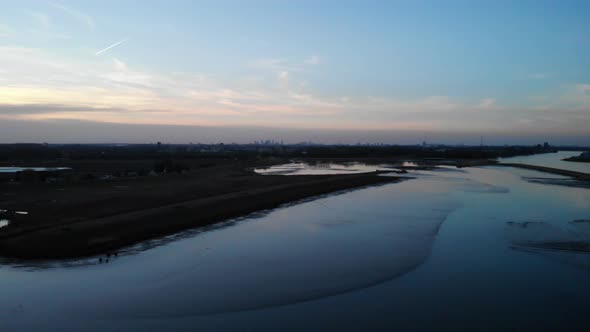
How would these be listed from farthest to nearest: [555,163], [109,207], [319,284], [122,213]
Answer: [555,163]
[109,207]
[122,213]
[319,284]

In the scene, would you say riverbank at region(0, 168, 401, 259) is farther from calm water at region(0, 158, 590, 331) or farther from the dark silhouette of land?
calm water at region(0, 158, 590, 331)

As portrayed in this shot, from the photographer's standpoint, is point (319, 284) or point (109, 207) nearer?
point (319, 284)

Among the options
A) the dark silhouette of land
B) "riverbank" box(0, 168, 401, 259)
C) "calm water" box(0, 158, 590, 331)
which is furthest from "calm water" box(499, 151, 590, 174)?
"calm water" box(0, 158, 590, 331)

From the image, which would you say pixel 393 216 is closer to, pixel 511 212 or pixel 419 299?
pixel 511 212

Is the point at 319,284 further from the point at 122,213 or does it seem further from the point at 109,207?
the point at 109,207

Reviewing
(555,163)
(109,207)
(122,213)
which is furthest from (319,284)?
(555,163)

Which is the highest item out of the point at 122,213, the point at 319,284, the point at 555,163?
the point at 555,163

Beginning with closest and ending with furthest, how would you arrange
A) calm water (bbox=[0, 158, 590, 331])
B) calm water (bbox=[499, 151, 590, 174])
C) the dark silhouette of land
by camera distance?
calm water (bbox=[0, 158, 590, 331]) → the dark silhouette of land → calm water (bbox=[499, 151, 590, 174])
